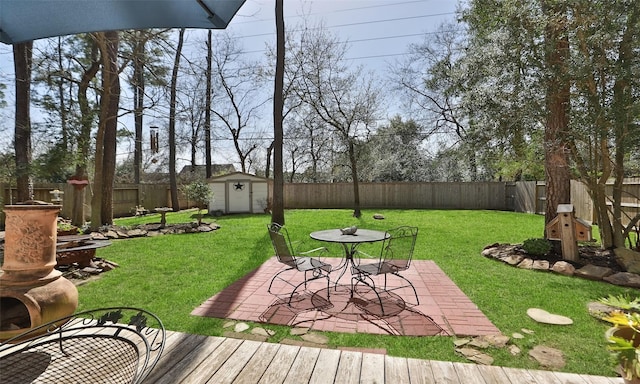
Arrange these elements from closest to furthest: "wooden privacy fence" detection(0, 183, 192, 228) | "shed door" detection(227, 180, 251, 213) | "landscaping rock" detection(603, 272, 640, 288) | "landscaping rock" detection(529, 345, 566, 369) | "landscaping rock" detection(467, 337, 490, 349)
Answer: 1. "landscaping rock" detection(529, 345, 566, 369)
2. "landscaping rock" detection(467, 337, 490, 349)
3. "landscaping rock" detection(603, 272, 640, 288)
4. "wooden privacy fence" detection(0, 183, 192, 228)
5. "shed door" detection(227, 180, 251, 213)

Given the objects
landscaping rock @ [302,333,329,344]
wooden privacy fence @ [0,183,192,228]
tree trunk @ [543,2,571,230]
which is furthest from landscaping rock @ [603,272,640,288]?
wooden privacy fence @ [0,183,192,228]

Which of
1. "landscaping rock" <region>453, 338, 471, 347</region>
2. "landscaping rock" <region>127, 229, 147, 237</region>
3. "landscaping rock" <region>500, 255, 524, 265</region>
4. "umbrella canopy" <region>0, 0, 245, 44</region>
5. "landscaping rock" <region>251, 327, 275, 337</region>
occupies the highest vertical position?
"umbrella canopy" <region>0, 0, 245, 44</region>

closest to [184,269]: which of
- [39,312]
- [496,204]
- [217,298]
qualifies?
[217,298]

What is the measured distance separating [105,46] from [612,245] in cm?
978

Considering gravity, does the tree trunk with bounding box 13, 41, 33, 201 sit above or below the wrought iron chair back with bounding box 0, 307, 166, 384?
above

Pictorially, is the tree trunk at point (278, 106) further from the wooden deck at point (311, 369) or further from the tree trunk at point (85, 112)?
the wooden deck at point (311, 369)

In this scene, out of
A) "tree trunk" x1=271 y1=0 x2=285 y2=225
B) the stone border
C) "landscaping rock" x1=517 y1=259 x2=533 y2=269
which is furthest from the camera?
"tree trunk" x1=271 y1=0 x2=285 y2=225

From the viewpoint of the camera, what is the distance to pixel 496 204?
13.5 m

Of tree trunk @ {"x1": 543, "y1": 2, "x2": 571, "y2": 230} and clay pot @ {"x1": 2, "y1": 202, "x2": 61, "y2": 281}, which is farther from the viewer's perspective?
tree trunk @ {"x1": 543, "y1": 2, "x2": 571, "y2": 230}

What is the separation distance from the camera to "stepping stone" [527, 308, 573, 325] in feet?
9.45

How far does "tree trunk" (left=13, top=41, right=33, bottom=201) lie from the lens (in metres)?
6.87

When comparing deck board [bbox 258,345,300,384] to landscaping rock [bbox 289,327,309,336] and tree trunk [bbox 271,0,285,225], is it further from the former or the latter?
tree trunk [bbox 271,0,285,225]

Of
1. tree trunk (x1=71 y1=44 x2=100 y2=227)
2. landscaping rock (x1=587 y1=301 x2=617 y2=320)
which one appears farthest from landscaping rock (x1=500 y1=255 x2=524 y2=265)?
tree trunk (x1=71 y1=44 x2=100 y2=227)

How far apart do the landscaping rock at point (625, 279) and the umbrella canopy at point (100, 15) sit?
16.9 feet
